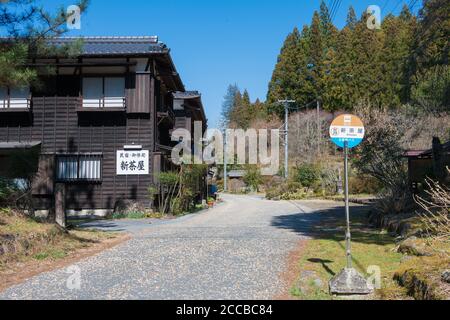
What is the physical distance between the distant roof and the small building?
10892mm

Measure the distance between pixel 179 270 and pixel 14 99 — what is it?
15807 millimetres

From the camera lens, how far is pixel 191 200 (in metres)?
24.5

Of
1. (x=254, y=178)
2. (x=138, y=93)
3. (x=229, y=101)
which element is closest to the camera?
(x=138, y=93)

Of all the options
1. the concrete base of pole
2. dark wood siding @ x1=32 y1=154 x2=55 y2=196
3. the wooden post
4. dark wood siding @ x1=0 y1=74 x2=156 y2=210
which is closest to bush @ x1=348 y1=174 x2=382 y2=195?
dark wood siding @ x1=0 y1=74 x2=156 y2=210

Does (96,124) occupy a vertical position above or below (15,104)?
below

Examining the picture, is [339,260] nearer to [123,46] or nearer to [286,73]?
[123,46]

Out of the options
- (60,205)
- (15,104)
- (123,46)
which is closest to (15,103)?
(15,104)

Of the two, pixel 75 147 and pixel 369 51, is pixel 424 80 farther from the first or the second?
pixel 369 51

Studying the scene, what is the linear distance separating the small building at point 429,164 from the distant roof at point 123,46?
35.7 feet

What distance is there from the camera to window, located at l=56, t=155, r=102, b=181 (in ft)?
67.8

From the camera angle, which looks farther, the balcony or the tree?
the tree

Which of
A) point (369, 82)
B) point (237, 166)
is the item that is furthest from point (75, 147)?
point (237, 166)

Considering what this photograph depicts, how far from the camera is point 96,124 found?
2091 cm

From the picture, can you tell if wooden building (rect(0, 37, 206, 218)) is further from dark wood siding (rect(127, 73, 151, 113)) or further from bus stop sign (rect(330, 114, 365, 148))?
bus stop sign (rect(330, 114, 365, 148))
